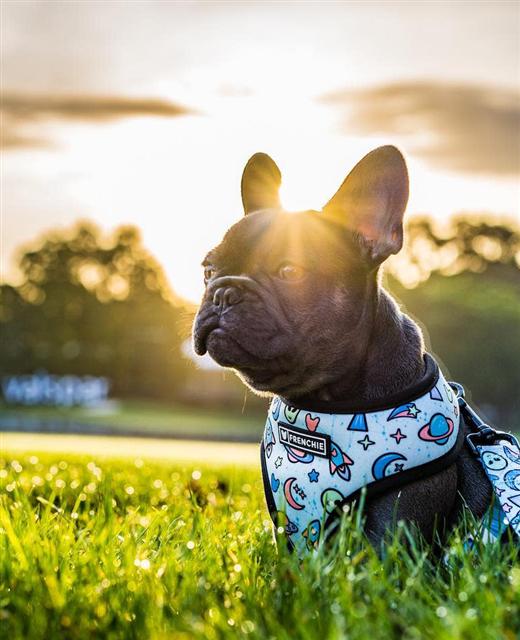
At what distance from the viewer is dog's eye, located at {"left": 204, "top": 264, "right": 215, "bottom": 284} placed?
465cm

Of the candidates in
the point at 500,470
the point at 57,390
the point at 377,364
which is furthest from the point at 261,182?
the point at 57,390

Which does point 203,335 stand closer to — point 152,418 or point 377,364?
point 377,364

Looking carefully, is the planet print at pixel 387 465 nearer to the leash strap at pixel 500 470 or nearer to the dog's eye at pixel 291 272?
the leash strap at pixel 500 470

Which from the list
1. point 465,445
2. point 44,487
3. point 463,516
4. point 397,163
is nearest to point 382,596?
point 463,516

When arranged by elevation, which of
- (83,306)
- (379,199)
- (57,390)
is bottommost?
(57,390)

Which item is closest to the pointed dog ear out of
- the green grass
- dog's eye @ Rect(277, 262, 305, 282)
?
dog's eye @ Rect(277, 262, 305, 282)

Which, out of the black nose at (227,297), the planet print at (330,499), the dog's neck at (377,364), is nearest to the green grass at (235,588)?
the planet print at (330,499)

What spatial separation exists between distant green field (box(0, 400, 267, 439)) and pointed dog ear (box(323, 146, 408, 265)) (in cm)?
3841

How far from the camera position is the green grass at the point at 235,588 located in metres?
3.12

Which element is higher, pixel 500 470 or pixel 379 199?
pixel 379 199

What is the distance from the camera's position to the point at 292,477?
4297 mm

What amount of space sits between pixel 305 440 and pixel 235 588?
787 millimetres

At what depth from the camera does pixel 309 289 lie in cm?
420

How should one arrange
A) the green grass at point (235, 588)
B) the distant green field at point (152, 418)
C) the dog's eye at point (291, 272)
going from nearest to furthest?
1. the green grass at point (235, 588)
2. the dog's eye at point (291, 272)
3. the distant green field at point (152, 418)
